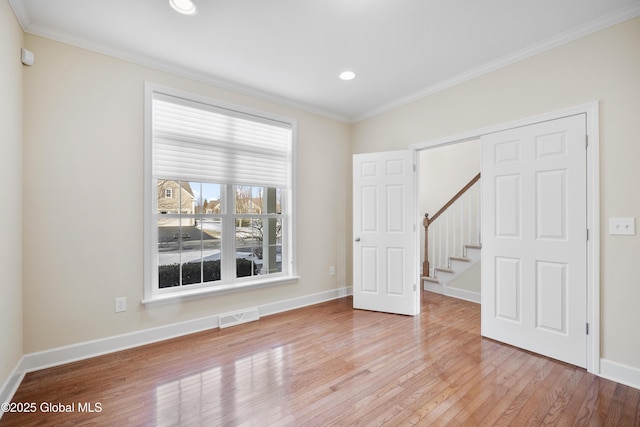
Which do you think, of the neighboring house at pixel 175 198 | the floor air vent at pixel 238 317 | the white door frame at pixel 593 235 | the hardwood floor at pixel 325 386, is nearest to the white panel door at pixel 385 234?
the hardwood floor at pixel 325 386

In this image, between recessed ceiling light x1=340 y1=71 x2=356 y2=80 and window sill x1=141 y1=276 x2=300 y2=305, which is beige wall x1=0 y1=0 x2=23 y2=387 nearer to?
window sill x1=141 y1=276 x2=300 y2=305

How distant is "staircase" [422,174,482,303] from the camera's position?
4.39 meters

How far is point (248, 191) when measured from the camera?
354 cm

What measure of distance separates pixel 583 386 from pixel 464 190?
317 cm

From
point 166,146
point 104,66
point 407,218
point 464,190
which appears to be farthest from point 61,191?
point 464,190

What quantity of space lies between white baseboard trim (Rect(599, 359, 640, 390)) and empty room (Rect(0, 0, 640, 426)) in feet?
0.03

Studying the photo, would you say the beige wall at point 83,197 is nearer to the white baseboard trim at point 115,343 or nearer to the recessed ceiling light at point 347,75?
the white baseboard trim at point 115,343

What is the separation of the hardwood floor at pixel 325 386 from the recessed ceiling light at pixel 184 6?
275 cm

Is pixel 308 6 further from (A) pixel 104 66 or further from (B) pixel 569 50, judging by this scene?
(B) pixel 569 50

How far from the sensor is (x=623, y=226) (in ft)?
6.88

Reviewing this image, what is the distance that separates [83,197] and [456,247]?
502 cm

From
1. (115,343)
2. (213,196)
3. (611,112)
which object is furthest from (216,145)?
(611,112)

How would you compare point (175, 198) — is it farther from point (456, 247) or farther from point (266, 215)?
point (456, 247)

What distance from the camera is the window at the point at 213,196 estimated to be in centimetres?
288
